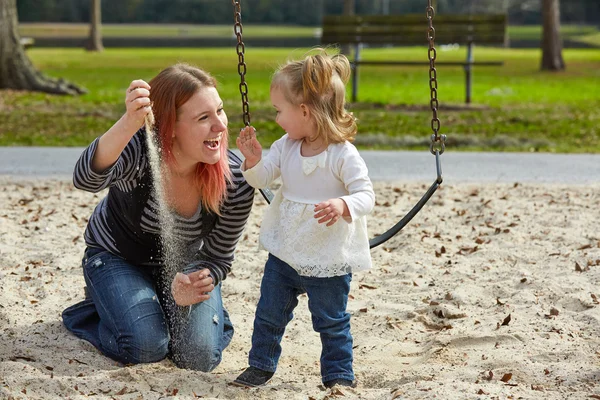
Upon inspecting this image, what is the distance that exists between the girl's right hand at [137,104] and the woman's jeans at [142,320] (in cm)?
82

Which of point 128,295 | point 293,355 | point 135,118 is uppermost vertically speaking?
point 135,118

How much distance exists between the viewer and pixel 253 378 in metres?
3.54

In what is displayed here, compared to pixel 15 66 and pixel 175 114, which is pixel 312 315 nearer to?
pixel 175 114

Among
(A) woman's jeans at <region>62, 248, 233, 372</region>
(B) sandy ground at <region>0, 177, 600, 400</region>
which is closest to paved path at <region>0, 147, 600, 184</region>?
(B) sandy ground at <region>0, 177, 600, 400</region>

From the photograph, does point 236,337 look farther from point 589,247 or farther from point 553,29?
point 553,29

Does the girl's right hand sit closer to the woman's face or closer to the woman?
the woman

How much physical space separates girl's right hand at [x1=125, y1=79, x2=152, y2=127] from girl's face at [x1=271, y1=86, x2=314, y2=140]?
0.47 meters

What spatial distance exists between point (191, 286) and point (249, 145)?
0.65m

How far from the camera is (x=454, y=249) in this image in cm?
543

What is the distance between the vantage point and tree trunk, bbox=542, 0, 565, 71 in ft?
69.1

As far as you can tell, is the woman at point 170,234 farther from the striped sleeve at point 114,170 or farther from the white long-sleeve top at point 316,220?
the white long-sleeve top at point 316,220

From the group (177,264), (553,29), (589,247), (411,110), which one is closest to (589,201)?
(589,247)

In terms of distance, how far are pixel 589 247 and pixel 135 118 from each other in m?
3.08

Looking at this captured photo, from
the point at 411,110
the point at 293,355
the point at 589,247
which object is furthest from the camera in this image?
the point at 411,110
